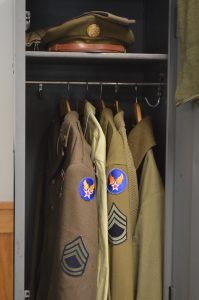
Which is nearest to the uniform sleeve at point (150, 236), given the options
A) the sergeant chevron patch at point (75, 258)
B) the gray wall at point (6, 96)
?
the sergeant chevron patch at point (75, 258)

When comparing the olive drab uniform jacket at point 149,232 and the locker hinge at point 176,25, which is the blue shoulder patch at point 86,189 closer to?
the olive drab uniform jacket at point 149,232

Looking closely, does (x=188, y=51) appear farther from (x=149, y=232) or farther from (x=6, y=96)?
(x=6, y=96)

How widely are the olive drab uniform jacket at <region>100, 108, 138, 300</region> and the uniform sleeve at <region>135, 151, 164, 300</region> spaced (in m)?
0.05

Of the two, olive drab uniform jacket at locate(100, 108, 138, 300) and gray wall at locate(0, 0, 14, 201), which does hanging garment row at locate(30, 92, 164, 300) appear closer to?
olive drab uniform jacket at locate(100, 108, 138, 300)

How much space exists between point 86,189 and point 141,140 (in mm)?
279

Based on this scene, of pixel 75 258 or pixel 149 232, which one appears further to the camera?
pixel 149 232

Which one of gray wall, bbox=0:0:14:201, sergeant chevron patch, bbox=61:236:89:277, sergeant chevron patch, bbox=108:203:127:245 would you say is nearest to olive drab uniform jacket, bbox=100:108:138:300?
sergeant chevron patch, bbox=108:203:127:245

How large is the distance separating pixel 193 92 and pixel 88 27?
1.32 ft

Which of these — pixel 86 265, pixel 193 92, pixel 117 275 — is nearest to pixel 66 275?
pixel 86 265

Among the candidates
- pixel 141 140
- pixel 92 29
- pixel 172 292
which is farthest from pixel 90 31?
pixel 172 292

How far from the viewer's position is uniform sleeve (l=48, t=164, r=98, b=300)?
4.10 ft

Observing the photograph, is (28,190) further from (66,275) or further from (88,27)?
(88,27)

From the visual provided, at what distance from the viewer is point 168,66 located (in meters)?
1.37

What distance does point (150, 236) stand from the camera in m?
1.39
